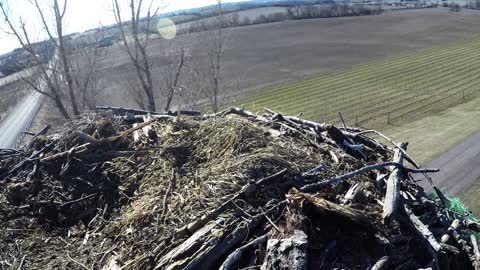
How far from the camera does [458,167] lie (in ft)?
53.6

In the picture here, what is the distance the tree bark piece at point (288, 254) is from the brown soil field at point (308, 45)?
27.2 meters

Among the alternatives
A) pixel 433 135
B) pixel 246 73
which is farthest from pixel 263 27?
pixel 433 135

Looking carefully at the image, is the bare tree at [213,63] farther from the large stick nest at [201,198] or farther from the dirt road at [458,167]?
the large stick nest at [201,198]

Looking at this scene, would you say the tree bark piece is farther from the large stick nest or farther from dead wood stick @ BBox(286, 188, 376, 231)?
dead wood stick @ BBox(286, 188, 376, 231)

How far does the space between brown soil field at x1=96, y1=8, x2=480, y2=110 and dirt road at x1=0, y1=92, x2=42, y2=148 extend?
18.7ft

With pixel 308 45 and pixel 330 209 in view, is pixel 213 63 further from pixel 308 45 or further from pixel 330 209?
pixel 308 45

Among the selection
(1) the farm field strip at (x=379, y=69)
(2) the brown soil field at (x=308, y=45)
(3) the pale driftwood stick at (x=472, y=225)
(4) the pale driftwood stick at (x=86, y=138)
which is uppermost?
(4) the pale driftwood stick at (x=86, y=138)

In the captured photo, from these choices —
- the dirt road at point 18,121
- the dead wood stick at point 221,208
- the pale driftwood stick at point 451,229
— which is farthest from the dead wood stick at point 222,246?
the dirt road at point 18,121

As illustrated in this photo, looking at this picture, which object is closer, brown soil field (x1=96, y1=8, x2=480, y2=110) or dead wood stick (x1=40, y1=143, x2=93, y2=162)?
dead wood stick (x1=40, y1=143, x2=93, y2=162)

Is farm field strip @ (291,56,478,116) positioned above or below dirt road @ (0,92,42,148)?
below

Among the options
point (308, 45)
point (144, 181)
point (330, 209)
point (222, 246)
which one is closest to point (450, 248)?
point (330, 209)

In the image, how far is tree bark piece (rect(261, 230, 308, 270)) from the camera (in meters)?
3.81

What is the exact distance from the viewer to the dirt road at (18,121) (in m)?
25.6

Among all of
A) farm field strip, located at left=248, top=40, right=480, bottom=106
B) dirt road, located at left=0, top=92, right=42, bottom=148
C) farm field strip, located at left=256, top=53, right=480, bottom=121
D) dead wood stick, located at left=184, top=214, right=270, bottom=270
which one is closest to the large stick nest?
dead wood stick, located at left=184, top=214, right=270, bottom=270
